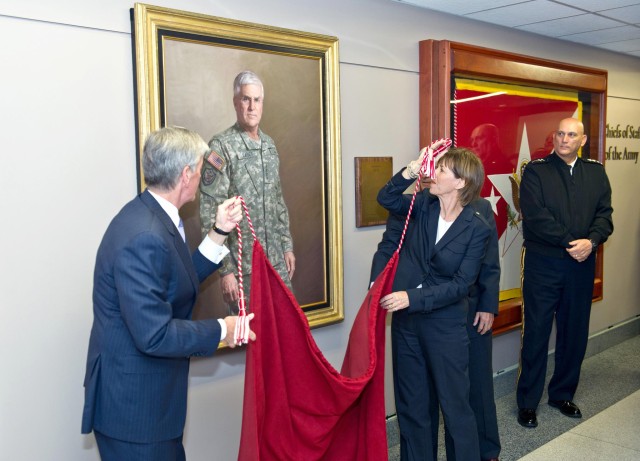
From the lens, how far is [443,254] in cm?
294

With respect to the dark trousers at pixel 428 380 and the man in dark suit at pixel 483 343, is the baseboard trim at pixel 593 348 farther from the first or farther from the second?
the dark trousers at pixel 428 380

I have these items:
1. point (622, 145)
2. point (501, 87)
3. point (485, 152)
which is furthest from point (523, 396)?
point (622, 145)

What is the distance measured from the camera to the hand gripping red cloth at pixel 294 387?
7.71ft

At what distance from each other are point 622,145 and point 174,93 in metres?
4.48

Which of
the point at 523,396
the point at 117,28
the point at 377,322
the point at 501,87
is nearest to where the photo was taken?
the point at 117,28

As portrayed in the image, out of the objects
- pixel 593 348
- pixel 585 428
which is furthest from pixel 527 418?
pixel 593 348

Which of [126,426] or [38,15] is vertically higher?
[38,15]

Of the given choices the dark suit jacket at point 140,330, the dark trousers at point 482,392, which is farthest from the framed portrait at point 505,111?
the dark suit jacket at point 140,330

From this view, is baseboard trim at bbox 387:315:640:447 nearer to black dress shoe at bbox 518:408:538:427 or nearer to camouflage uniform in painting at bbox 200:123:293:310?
black dress shoe at bbox 518:408:538:427

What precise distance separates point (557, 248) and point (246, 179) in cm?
212

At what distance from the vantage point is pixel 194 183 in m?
2.12

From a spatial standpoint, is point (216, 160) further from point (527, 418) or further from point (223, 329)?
point (527, 418)

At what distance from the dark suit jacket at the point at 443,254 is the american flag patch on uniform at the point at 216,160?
75cm

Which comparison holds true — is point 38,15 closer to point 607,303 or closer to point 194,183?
point 194,183
